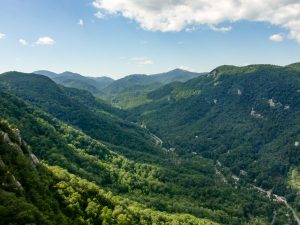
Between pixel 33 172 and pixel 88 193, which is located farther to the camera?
pixel 88 193

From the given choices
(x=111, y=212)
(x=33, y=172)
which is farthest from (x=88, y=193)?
(x=33, y=172)

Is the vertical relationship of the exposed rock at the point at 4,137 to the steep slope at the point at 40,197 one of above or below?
above

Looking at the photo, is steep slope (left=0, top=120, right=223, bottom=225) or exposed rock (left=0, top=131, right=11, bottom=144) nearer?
steep slope (left=0, top=120, right=223, bottom=225)

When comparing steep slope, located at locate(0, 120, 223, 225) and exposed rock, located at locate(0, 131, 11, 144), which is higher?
exposed rock, located at locate(0, 131, 11, 144)

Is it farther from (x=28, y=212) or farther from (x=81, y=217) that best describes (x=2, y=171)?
(x=81, y=217)

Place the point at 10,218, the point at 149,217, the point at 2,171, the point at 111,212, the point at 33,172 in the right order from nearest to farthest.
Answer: the point at 10,218
the point at 2,171
the point at 33,172
the point at 111,212
the point at 149,217

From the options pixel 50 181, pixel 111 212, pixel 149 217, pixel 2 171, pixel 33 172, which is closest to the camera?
pixel 2 171

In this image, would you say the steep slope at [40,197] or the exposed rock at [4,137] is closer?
the steep slope at [40,197]

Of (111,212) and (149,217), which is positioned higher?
(111,212)

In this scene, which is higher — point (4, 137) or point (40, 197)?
point (4, 137)

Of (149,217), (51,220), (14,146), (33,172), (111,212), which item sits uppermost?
(14,146)

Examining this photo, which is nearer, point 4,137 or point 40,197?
point 40,197
